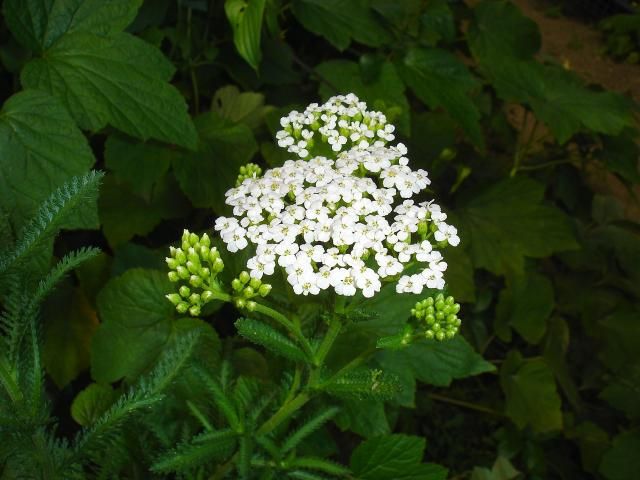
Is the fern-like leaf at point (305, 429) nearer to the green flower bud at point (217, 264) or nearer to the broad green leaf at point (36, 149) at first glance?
the green flower bud at point (217, 264)

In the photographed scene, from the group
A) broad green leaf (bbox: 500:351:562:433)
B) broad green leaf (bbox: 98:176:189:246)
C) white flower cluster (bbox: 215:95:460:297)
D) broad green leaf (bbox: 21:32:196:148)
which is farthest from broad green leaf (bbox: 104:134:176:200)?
broad green leaf (bbox: 500:351:562:433)

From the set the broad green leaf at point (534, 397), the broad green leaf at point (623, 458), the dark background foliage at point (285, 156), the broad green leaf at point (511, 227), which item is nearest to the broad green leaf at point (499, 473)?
the dark background foliage at point (285, 156)

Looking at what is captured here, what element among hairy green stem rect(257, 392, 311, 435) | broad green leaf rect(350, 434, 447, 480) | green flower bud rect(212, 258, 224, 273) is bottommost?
broad green leaf rect(350, 434, 447, 480)

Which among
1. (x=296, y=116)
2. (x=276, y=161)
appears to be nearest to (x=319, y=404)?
(x=296, y=116)

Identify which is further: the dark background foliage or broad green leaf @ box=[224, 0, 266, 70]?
broad green leaf @ box=[224, 0, 266, 70]

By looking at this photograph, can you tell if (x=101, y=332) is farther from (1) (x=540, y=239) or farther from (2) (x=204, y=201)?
(1) (x=540, y=239)

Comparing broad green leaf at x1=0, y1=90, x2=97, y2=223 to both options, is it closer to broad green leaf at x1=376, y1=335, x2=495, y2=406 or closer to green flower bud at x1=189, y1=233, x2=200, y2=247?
green flower bud at x1=189, y1=233, x2=200, y2=247

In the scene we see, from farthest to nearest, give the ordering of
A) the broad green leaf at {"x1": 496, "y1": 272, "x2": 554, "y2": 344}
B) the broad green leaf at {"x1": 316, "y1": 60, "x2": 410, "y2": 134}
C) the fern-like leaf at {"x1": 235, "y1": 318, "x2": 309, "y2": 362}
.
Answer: the broad green leaf at {"x1": 496, "y1": 272, "x2": 554, "y2": 344}
the broad green leaf at {"x1": 316, "y1": 60, "x2": 410, "y2": 134}
the fern-like leaf at {"x1": 235, "y1": 318, "x2": 309, "y2": 362}
